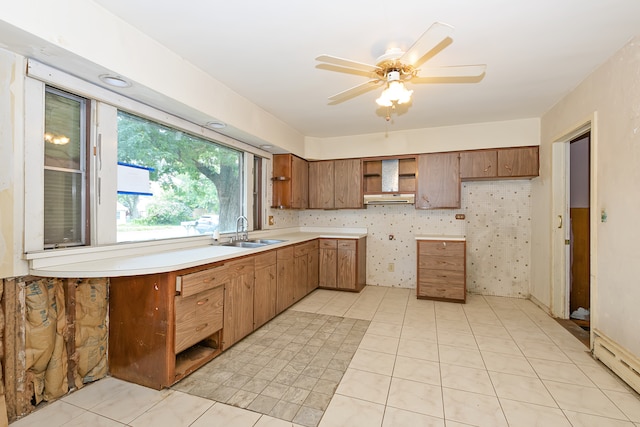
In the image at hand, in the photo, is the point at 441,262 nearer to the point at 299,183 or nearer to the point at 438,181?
the point at 438,181

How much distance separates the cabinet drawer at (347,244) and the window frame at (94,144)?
2325mm

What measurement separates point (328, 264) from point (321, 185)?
1329 mm

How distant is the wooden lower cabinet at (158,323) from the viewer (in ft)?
6.47

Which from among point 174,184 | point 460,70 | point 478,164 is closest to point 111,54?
point 174,184

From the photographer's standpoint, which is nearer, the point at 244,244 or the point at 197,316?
the point at 197,316

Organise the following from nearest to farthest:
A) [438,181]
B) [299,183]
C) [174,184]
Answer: [174,184]
[438,181]
[299,183]

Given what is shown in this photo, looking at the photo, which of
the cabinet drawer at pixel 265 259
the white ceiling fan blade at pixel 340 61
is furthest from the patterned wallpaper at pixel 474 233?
the white ceiling fan blade at pixel 340 61

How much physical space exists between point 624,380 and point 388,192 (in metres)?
3.10

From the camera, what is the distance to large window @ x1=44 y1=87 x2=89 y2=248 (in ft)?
6.24

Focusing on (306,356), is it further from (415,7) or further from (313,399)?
(415,7)

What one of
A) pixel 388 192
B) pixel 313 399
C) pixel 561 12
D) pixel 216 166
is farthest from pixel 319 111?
pixel 313 399

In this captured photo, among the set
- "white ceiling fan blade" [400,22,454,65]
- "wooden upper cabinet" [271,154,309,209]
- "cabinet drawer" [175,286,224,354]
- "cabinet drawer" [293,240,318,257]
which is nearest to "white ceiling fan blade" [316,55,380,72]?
"white ceiling fan blade" [400,22,454,65]

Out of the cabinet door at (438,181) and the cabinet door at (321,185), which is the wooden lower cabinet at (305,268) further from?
the cabinet door at (438,181)

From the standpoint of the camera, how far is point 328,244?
4.43m
